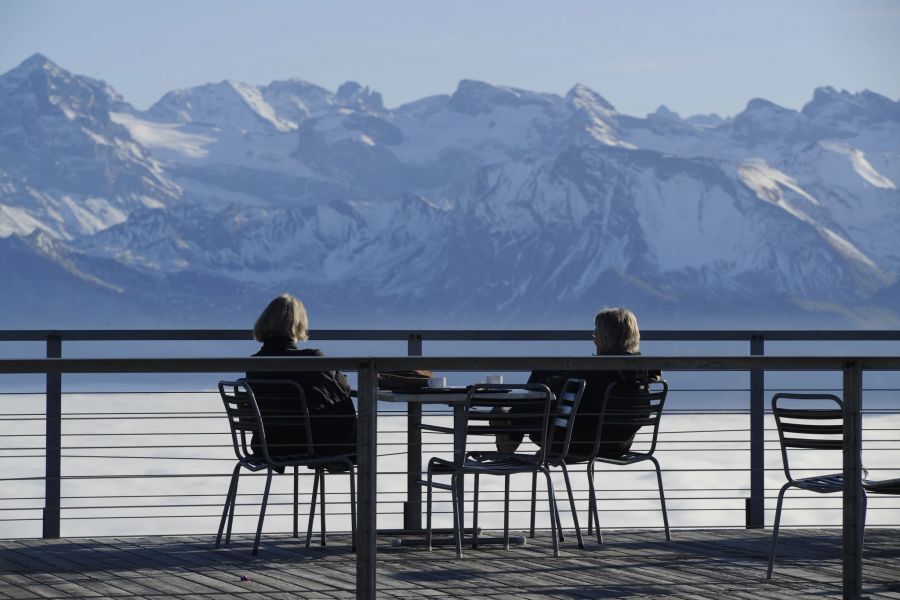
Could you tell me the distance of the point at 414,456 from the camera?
5.42 meters

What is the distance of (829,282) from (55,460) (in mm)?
202001

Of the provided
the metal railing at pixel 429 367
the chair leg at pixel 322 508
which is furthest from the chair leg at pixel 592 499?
the metal railing at pixel 429 367

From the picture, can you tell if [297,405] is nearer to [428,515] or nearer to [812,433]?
[428,515]

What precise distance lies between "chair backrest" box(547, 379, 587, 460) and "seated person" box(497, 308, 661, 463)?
0.03 m

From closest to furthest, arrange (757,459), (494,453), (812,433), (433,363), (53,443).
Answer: (433,363), (812,433), (494,453), (53,443), (757,459)

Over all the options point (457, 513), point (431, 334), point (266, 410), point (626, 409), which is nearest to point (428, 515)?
point (457, 513)

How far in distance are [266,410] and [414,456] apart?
0.85 metres

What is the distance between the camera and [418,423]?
5.28 m

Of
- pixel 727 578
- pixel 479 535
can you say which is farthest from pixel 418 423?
pixel 727 578

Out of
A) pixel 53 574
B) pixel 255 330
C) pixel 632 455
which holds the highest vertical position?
pixel 255 330

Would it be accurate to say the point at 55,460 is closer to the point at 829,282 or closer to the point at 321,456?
the point at 321,456

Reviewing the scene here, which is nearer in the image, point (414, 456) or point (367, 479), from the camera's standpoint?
point (367, 479)

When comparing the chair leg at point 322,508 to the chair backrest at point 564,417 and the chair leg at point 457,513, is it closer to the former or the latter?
the chair leg at point 457,513

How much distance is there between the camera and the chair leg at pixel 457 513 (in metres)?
4.65
